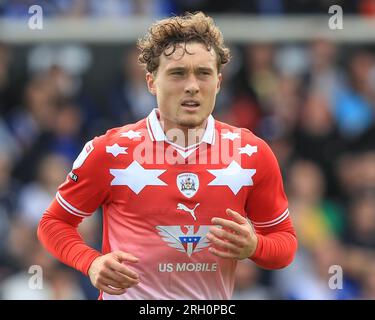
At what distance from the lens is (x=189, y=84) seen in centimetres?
560

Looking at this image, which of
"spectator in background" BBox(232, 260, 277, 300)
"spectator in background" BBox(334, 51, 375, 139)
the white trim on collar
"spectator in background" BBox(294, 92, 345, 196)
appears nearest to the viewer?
the white trim on collar

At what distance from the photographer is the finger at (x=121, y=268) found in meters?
5.19

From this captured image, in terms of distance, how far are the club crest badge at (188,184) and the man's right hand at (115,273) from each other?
57 centimetres

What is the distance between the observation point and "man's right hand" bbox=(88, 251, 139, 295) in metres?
5.20

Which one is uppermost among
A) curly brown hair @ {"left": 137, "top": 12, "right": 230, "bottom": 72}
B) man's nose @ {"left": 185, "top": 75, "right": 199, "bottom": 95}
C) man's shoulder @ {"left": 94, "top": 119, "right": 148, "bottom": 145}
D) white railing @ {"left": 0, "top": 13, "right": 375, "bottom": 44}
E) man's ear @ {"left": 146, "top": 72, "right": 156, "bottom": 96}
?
white railing @ {"left": 0, "top": 13, "right": 375, "bottom": 44}

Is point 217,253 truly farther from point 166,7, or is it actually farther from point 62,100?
point 166,7

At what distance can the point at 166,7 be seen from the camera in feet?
41.1

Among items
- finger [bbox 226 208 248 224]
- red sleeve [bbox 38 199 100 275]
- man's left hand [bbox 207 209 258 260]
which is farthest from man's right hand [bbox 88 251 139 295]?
finger [bbox 226 208 248 224]

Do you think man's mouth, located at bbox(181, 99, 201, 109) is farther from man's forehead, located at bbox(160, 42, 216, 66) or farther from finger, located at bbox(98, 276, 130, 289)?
finger, located at bbox(98, 276, 130, 289)

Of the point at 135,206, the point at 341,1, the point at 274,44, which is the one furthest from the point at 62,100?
the point at 135,206

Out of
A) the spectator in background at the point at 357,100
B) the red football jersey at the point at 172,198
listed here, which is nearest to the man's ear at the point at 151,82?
the red football jersey at the point at 172,198

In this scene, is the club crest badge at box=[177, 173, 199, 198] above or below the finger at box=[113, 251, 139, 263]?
above

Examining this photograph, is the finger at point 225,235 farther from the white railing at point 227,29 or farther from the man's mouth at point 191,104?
the white railing at point 227,29

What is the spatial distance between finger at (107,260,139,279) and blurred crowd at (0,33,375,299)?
397cm
